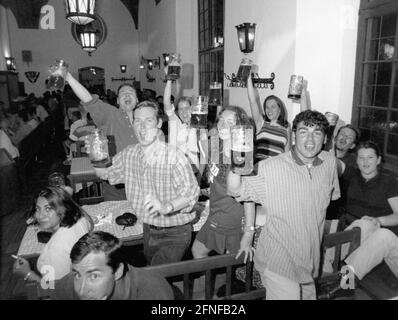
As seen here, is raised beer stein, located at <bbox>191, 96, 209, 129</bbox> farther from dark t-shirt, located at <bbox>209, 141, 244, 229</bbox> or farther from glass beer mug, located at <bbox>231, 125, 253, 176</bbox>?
glass beer mug, located at <bbox>231, 125, 253, 176</bbox>

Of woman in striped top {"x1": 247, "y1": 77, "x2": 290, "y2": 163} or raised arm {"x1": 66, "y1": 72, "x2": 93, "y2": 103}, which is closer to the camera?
raised arm {"x1": 66, "y1": 72, "x2": 93, "y2": 103}

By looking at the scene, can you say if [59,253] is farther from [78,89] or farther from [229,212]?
[78,89]

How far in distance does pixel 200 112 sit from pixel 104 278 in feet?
5.85

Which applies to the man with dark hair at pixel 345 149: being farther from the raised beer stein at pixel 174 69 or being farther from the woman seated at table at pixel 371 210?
the raised beer stein at pixel 174 69

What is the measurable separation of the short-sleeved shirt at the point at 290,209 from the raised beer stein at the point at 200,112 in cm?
131

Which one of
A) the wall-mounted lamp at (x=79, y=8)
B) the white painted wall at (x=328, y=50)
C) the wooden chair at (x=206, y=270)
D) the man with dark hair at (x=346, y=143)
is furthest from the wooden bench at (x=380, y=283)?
the wall-mounted lamp at (x=79, y=8)

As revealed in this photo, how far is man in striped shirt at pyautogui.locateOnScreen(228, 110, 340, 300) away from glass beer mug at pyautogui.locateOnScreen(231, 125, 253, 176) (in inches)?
6.9

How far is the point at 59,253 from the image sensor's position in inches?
64.2

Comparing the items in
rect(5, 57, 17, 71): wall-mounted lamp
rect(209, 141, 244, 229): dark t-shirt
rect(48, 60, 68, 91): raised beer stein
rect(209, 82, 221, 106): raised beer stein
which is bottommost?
rect(209, 141, 244, 229): dark t-shirt

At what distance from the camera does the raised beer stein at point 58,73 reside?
6.97 feet

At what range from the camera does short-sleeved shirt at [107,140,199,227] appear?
173cm

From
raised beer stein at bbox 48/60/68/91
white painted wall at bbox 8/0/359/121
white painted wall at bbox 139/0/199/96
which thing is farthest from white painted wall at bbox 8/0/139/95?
raised beer stein at bbox 48/60/68/91
